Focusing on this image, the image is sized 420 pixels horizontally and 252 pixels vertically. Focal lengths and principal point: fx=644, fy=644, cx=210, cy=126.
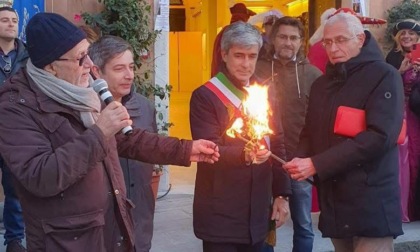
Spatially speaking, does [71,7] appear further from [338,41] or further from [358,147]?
[358,147]

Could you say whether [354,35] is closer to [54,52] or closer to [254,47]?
[254,47]

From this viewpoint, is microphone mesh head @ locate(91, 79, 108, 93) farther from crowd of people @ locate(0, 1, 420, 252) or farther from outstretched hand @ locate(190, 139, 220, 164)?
outstretched hand @ locate(190, 139, 220, 164)

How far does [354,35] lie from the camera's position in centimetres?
376

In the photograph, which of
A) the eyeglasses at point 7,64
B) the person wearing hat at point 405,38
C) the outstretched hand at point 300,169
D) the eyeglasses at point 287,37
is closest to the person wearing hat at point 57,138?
the outstretched hand at point 300,169

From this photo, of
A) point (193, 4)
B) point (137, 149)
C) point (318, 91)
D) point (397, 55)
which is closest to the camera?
point (137, 149)

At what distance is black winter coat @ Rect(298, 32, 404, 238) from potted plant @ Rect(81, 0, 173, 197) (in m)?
3.16

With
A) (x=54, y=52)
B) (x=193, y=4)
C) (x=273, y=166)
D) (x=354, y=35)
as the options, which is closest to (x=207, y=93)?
(x=273, y=166)

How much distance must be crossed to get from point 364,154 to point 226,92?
86 cm

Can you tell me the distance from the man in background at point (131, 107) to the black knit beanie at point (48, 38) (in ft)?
2.68

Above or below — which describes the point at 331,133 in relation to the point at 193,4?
below

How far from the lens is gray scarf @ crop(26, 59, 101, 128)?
2.66 meters

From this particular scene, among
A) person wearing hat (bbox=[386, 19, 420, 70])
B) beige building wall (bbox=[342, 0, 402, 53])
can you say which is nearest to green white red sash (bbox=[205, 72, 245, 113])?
person wearing hat (bbox=[386, 19, 420, 70])

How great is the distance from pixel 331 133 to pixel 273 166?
0.43 metres

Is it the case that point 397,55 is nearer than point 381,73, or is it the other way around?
point 381,73
